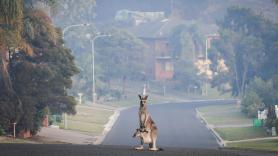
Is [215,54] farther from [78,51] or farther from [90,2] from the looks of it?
[90,2]

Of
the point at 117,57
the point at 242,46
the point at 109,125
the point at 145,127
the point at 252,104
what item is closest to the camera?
the point at 145,127

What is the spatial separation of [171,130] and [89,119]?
17250 mm

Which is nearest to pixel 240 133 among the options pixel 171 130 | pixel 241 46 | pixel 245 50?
pixel 171 130

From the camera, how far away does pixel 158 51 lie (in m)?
174

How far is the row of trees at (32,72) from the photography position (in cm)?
5903

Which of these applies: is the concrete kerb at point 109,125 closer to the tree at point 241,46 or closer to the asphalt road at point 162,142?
the asphalt road at point 162,142

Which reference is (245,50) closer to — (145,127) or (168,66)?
(168,66)

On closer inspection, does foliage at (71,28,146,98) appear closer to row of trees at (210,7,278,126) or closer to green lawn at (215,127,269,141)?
row of trees at (210,7,278,126)

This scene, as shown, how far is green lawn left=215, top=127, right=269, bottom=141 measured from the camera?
228ft

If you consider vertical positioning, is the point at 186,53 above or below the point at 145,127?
above

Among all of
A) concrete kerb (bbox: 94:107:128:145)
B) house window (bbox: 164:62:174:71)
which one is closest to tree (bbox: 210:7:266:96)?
house window (bbox: 164:62:174:71)

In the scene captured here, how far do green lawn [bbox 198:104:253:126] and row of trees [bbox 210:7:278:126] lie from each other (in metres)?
3.08

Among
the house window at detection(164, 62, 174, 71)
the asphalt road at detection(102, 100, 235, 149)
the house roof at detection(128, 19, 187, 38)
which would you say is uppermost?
the house roof at detection(128, 19, 187, 38)

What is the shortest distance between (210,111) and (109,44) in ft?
155
